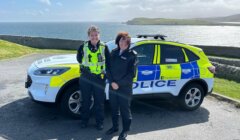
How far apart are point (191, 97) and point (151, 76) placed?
4.32ft

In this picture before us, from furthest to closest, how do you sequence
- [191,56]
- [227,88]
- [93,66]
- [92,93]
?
[227,88]
[191,56]
[92,93]
[93,66]

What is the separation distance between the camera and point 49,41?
21.4 m

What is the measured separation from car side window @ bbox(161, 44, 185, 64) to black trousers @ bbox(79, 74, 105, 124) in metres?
1.69

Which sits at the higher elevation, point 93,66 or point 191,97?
point 93,66

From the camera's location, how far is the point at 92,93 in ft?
18.2

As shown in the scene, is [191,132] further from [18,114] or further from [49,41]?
[49,41]

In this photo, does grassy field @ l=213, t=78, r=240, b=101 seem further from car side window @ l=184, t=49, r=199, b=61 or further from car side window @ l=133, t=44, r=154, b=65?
car side window @ l=133, t=44, r=154, b=65

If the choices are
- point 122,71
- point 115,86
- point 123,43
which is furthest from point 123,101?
point 123,43

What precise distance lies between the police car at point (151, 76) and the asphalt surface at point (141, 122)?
372 mm

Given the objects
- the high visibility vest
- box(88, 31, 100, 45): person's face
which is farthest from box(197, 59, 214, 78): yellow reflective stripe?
box(88, 31, 100, 45): person's face

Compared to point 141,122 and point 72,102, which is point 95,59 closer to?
point 72,102

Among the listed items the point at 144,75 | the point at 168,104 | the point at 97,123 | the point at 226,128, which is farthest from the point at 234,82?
the point at 97,123

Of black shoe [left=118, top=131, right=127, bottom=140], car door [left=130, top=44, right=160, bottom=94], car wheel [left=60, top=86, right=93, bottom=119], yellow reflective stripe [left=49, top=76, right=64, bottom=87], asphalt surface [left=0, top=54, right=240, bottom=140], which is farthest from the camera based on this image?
car door [left=130, top=44, right=160, bottom=94]

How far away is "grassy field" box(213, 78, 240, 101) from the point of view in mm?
8500
